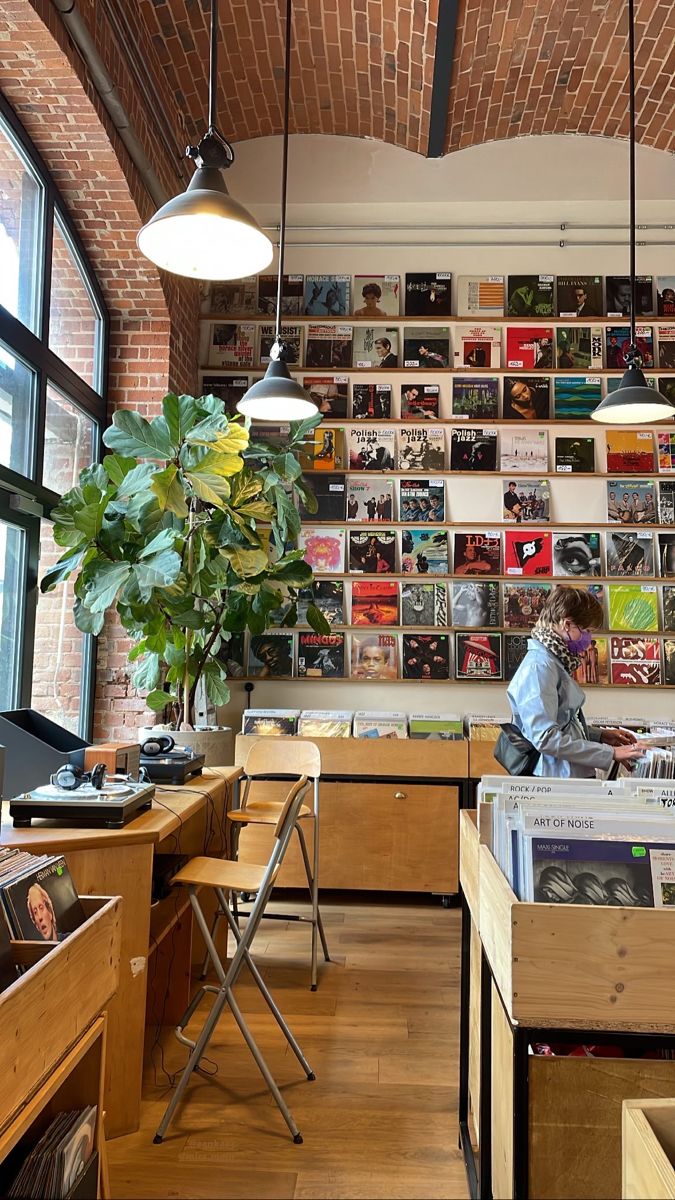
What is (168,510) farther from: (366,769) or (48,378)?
(366,769)

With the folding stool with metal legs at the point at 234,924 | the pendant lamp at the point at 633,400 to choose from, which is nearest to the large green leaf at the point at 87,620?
the folding stool with metal legs at the point at 234,924

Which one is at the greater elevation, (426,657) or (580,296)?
(580,296)

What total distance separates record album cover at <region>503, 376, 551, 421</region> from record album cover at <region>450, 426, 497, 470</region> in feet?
0.59

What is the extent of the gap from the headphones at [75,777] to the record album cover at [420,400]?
11.0 feet

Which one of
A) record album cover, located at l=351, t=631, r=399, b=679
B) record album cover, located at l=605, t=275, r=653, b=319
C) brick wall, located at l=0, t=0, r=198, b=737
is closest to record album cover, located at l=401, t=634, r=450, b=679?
record album cover, located at l=351, t=631, r=399, b=679

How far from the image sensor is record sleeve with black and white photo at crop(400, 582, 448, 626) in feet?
16.7

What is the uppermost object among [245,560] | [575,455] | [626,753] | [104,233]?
[104,233]

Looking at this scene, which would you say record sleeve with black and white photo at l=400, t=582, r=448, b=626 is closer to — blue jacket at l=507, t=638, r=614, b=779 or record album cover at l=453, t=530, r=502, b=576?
record album cover at l=453, t=530, r=502, b=576

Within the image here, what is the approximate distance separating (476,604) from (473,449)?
96cm

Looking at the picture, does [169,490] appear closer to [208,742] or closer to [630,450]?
[208,742]

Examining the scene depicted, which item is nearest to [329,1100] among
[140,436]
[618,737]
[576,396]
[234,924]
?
[234,924]

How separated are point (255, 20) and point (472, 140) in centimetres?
158

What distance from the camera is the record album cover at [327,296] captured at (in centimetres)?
531

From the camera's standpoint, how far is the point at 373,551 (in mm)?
5137
